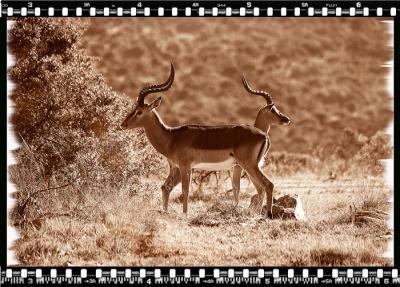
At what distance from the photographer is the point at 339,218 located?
45.2 feet

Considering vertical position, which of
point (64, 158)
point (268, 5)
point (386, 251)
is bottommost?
point (386, 251)

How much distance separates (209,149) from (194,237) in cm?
214

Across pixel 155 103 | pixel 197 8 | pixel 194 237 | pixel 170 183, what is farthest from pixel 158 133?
pixel 197 8

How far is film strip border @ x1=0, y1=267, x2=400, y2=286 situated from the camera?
10.4m

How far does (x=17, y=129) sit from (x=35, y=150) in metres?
0.52

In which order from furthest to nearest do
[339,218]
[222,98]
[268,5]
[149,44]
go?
[149,44]
[222,98]
[339,218]
[268,5]

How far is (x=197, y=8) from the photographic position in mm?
11688

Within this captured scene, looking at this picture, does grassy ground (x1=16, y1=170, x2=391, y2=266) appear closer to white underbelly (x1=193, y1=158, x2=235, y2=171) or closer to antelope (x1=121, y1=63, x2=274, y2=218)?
antelope (x1=121, y1=63, x2=274, y2=218)

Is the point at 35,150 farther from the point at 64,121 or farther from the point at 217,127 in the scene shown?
the point at 217,127

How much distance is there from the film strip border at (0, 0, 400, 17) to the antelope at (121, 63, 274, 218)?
223cm

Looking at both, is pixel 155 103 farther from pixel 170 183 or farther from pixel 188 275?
pixel 188 275

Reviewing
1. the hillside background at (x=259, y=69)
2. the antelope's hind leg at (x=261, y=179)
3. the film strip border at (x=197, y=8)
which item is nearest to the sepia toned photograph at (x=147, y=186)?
the antelope's hind leg at (x=261, y=179)

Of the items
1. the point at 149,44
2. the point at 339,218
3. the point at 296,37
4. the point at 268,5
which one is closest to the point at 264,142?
the point at 339,218

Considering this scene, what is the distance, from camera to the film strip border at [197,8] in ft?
38.3
